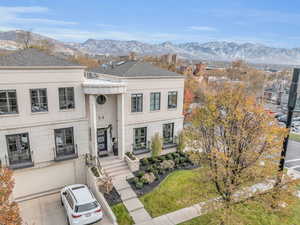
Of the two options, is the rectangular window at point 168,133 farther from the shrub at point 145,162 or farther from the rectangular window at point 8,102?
the rectangular window at point 8,102

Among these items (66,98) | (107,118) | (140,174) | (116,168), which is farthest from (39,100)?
(140,174)

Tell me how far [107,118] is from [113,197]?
6578 mm

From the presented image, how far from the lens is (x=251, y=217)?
40.1ft

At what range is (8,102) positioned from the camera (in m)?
12.8

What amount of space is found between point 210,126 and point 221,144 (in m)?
1.13

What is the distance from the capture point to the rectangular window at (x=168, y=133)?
19.9m

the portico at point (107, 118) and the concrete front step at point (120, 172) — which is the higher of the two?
the portico at point (107, 118)

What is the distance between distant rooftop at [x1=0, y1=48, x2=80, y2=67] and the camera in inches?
502

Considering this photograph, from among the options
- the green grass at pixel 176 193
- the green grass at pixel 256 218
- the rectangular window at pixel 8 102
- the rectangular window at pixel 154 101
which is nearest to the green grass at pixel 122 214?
the green grass at pixel 176 193

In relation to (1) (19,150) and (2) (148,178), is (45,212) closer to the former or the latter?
(1) (19,150)

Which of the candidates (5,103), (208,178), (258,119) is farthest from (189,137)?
(5,103)

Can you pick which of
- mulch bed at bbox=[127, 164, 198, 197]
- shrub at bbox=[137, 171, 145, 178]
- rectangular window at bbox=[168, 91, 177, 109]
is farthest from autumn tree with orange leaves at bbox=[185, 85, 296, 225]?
rectangular window at bbox=[168, 91, 177, 109]

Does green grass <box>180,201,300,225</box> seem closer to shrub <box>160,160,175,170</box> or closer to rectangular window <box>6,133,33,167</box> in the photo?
shrub <box>160,160,175,170</box>

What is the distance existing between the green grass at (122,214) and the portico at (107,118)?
15.7ft
